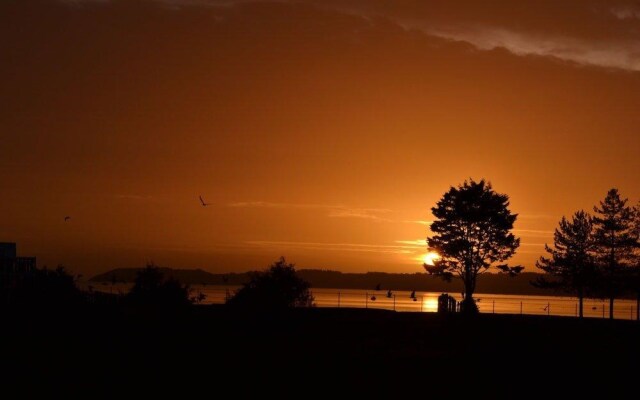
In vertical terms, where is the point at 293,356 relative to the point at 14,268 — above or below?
below

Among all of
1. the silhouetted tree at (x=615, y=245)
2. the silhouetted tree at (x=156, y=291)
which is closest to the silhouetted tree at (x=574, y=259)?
the silhouetted tree at (x=615, y=245)

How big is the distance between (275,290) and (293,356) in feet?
113

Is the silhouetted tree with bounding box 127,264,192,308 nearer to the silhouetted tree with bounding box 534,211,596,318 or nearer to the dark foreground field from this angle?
the dark foreground field

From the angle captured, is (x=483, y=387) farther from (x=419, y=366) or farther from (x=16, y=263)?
(x=16, y=263)

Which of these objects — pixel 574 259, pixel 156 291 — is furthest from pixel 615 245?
pixel 156 291

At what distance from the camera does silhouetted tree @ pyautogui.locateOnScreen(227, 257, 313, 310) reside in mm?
63188

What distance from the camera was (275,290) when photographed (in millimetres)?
69125

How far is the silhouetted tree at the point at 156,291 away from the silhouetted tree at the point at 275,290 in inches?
283

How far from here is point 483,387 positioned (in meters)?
Result: 28.9

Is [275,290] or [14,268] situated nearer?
[14,268]

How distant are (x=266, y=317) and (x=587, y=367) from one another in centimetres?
2248

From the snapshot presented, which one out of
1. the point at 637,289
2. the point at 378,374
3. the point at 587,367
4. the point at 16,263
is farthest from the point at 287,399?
the point at 637,289

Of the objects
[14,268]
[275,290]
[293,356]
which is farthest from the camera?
[275,290]

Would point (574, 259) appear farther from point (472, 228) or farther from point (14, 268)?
point (14, 268)
